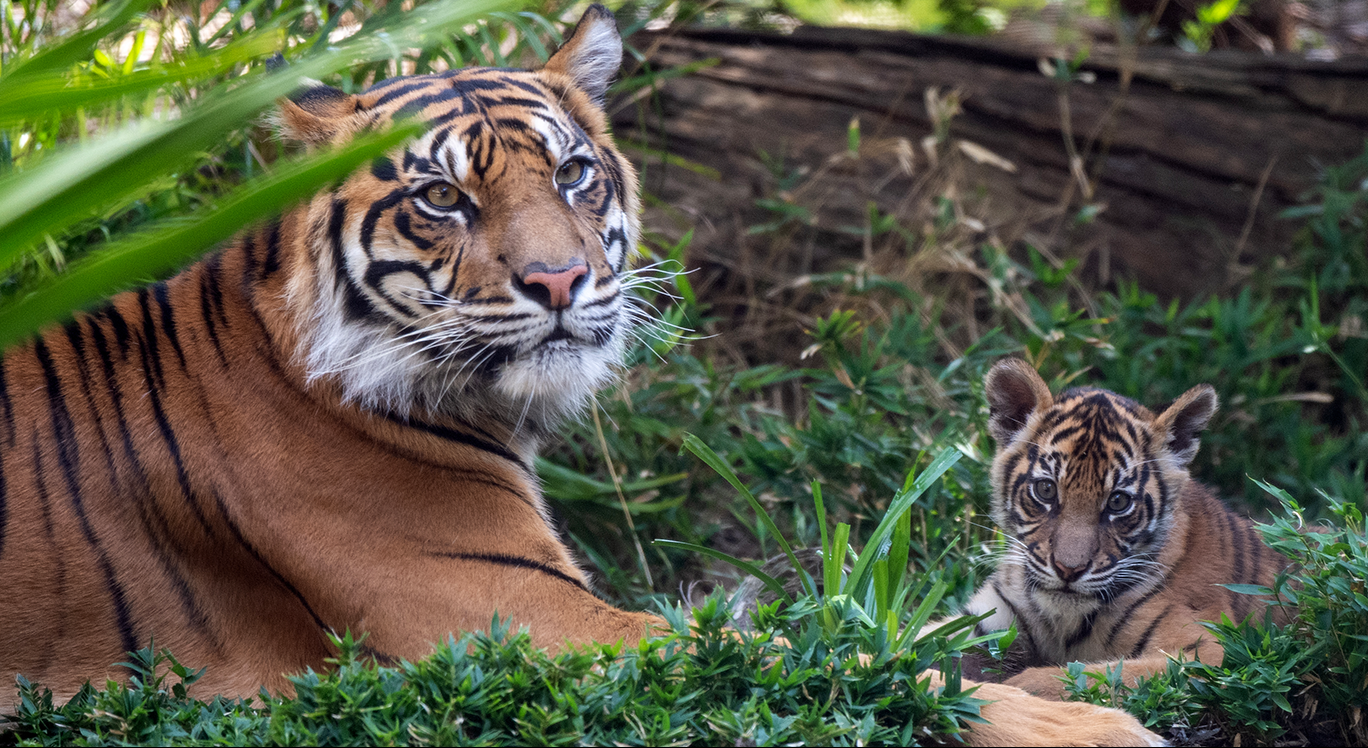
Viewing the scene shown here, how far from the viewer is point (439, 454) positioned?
8.34 feet

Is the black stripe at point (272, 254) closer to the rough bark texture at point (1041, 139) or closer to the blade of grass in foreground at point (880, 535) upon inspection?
the blade of grass in foreground at point (880, 535)

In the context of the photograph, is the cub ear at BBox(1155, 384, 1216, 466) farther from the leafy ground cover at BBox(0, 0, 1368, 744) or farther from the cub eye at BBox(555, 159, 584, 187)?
the cub eye at BBox(555, 159, 584, 187)

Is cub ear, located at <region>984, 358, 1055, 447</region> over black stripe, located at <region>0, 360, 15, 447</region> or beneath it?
beneath

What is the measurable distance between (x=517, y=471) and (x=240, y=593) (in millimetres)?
700

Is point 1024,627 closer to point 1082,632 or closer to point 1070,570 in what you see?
point 1082,632

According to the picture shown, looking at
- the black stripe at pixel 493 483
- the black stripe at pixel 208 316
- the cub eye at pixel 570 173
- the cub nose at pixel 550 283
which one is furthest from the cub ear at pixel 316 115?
the black stripe at pixel 493 483

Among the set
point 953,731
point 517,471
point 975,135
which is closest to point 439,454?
point 517,471

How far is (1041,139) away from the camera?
17.7 ft

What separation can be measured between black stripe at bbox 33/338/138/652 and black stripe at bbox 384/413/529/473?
0.69 meters

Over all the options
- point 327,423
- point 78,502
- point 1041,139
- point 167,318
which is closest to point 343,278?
point 327,423

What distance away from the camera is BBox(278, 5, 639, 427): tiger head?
242 cm

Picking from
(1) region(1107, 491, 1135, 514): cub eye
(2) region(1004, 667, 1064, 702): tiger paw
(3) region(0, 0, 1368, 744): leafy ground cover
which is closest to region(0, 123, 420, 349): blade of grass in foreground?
(3) region(0, 0, 1368, 744): leafy ground cover

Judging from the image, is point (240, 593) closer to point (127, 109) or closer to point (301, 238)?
point (301, 238)

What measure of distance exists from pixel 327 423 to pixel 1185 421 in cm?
244
